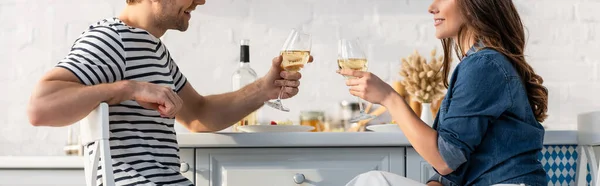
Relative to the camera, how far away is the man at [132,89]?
5.92ft

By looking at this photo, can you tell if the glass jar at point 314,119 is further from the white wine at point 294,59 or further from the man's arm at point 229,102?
the white wine at point 294,59

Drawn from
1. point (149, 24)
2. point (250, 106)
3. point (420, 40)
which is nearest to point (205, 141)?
point (250, 106)

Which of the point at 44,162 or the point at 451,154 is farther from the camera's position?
the point at 44,162

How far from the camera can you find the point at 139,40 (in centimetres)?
208

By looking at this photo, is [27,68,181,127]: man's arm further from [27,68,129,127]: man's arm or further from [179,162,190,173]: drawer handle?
[179,162,190,173]: drawer handle

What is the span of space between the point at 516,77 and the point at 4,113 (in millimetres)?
2110

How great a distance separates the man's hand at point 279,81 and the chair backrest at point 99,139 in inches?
28.0

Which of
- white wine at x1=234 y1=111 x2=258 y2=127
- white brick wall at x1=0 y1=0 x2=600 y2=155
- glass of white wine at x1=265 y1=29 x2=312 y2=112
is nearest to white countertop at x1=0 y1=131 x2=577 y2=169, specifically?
glass of white wine at x1=265 y1=29 x2=312 y2=112

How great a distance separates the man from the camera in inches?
71.1

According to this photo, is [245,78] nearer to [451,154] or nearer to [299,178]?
[299,178]

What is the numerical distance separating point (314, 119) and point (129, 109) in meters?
1.09

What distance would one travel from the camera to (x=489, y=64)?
1.88 metres

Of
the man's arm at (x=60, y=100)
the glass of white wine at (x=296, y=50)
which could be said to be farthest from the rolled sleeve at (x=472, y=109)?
the man's arm at (x=60, y=100)

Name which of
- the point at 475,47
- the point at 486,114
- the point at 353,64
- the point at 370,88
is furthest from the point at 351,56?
the point at 486,114
